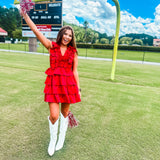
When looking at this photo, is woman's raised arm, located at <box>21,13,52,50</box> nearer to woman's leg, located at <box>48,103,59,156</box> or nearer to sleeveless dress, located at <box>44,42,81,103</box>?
sleeveless dress, located at <box>44,42,81,103</box>

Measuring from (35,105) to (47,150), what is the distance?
1.76 m

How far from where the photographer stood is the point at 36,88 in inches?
207

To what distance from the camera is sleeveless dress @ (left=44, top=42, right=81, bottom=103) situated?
2033mm

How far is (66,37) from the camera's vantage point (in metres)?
2.12

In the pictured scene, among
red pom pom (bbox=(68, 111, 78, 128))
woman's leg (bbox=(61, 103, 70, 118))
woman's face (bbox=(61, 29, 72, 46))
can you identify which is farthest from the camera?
red pom pom (bbox=(68, 111, 78, 128))

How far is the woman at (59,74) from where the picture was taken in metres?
2.04

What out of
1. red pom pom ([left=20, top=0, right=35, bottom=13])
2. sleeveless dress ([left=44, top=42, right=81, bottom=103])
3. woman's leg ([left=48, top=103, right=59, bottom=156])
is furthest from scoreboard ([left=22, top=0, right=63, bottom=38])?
woman's leg ([left=48, top=103, right=59, bottom=156])

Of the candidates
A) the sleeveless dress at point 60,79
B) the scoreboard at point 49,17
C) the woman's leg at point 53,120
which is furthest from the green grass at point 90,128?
the scoreboard at point 49,17

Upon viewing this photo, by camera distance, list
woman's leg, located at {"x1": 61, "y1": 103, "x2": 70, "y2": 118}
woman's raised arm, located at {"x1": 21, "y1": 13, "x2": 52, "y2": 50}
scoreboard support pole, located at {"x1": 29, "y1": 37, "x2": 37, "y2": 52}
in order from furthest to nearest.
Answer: scoreboard support pole, located at {"x1": 29, "y1": 37, "x2": 37, "y2": 52}
woman's leg, located at {"x1": 61, "y1": 103, "x2": 70, "y2": 118}
woman's raised arm, located at {"x1": 21, "y1": 13, "x2": 52, "y2": 50}

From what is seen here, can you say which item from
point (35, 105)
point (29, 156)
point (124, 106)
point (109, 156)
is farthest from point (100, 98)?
point (29, 156)

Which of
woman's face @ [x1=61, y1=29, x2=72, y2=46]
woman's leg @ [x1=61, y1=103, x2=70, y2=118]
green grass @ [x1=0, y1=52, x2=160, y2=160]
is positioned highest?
woman's face @ [x1=61, y1=29, x2=72, y2=46]

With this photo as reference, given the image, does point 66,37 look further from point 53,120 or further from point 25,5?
point 53,120

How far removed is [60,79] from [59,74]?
67mm

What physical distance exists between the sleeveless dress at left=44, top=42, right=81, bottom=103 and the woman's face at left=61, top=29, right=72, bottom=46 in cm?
9
